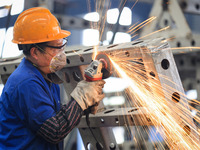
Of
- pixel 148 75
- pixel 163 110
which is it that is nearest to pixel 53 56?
pixel 148 75

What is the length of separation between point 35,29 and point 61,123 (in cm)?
80

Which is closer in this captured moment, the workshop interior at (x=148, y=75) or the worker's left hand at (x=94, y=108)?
the workshop interior at (x=148, y=75)

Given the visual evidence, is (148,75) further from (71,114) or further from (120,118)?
(71,114)

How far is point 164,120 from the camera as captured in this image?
1.87 meters

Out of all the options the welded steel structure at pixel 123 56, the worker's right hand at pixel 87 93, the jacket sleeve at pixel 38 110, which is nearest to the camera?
the welded steel structure at pixel 123 56

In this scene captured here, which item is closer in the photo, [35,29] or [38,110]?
[38,110]

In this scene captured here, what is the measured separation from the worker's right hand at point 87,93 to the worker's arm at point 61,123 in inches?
1.7

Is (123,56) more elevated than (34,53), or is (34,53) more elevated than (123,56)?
(34,53)

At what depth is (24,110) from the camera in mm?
2027

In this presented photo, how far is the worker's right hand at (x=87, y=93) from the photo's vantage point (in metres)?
2.08

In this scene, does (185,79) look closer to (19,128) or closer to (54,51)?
(54,51)

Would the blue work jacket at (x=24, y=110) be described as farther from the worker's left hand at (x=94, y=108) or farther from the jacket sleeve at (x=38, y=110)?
the worker's left hand at (x=94, y=108)

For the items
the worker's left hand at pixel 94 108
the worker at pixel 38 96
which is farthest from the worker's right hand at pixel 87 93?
the worker's left hand at pixel 94 108

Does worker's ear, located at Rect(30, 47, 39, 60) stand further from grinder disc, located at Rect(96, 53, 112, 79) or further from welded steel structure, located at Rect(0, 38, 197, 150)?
grinder disc, located at Rect(96, 53, 112, 79)
